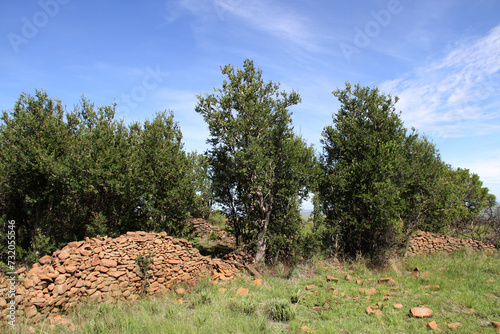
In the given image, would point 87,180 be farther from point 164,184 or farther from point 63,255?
point 63,255

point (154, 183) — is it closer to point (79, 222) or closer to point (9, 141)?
point (79, 222)

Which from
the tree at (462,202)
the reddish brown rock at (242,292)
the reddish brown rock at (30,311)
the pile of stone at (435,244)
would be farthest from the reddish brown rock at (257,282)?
the tree at (462,202)

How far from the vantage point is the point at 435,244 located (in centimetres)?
1344

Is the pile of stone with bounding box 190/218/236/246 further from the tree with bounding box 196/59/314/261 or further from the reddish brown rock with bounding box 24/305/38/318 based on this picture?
the reddish brown rock with bounding box 24/305/38/318

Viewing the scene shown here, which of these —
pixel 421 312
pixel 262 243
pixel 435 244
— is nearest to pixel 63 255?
pixel 262 243

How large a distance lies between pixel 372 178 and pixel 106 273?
31.7 ft

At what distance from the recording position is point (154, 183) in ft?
36.5

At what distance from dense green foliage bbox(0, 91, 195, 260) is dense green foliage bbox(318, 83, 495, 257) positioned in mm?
6155

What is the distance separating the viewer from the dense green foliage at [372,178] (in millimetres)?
11211

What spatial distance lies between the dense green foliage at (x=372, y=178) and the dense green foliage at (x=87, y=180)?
242 inches

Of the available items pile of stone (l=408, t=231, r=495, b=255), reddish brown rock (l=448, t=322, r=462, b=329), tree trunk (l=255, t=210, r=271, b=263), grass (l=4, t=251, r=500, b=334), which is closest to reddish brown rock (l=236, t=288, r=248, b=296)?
grass (l=4, t=251, r=500, b=334)

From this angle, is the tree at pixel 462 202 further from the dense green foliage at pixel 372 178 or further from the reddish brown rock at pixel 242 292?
the reddish brown rock at pixel 242 292

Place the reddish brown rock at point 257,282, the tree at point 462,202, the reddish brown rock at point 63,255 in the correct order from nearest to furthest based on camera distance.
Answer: the reddish brown rock at point 63,255
the reddish brown rock at point 257,282
the tree at point 462,202

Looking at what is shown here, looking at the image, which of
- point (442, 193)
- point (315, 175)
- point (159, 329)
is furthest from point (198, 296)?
point (442, 193)
